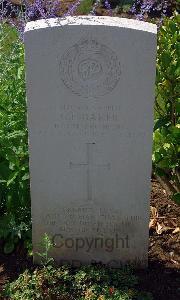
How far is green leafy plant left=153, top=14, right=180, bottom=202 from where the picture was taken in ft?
13.7

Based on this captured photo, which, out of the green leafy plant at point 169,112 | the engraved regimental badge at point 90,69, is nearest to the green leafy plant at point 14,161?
the engraved regimental badge at point 90,69

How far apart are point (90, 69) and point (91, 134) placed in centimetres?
43

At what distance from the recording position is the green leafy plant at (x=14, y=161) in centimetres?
404

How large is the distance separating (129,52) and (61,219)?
1257 millimetres

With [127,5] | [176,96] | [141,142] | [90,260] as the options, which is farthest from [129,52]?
[127,5]

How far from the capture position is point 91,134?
3.70 m

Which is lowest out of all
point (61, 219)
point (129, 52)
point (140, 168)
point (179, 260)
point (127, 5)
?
point (179, 260)

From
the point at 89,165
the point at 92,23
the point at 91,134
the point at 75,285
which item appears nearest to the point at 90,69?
the point at 92,23

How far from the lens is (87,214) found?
397 cm

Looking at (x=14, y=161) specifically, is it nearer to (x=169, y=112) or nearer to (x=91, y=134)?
(x=91, y=134)

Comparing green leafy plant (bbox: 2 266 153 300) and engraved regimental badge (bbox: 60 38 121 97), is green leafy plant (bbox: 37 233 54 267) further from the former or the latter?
engraved regimental badge (bbox: 60 38 121 97)

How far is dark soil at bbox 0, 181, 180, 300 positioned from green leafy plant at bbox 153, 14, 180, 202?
0.36 meters

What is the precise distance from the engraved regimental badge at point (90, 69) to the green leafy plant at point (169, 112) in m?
0.77

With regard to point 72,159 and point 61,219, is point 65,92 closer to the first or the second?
point 72,159
